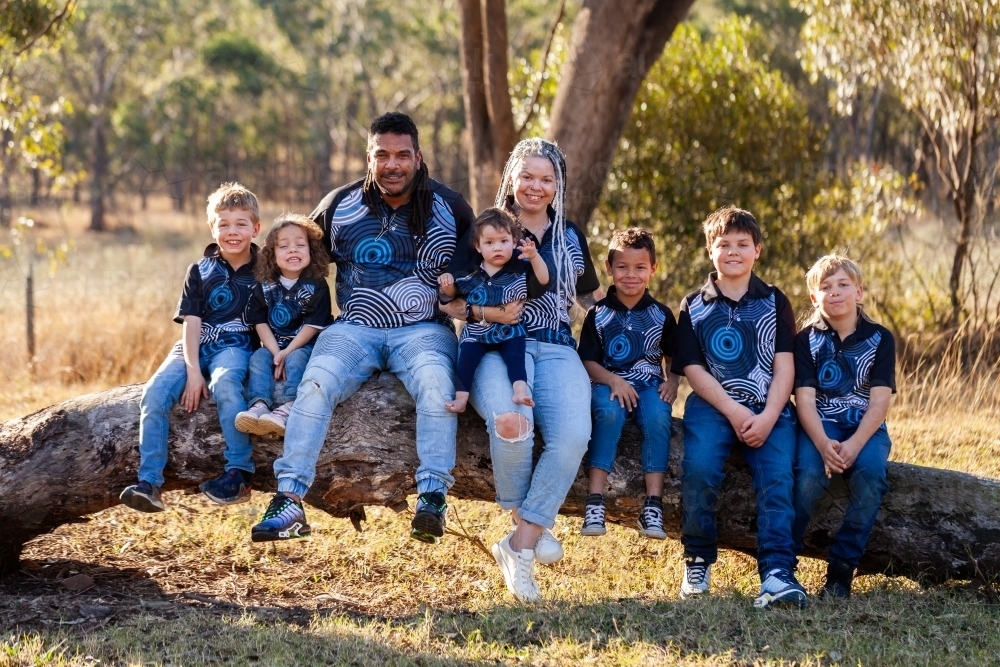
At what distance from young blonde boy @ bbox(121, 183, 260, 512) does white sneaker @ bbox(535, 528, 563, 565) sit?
1.24 meters

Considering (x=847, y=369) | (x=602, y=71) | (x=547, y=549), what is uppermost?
(x=602, y=71)

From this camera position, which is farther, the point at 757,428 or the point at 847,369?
the point at 847,369

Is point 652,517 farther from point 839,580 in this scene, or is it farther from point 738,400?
point 839,580

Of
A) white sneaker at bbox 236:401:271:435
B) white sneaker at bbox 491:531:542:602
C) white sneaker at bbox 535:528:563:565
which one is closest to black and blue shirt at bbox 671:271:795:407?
white sneaker at bbox 535:528:563:565

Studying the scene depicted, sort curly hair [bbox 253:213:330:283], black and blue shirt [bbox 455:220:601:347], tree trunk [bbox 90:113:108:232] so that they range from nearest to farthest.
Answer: black and blue shirt [bbox 455:220:601:347] < curly hair [bbox 253:213:330:283] < tree trunk [bbox 90:113:108:232]

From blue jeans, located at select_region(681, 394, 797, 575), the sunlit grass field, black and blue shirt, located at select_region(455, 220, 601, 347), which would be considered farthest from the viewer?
black and blue shirt, located at select_region(455, 220, 601, 347)

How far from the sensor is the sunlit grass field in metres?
3.71

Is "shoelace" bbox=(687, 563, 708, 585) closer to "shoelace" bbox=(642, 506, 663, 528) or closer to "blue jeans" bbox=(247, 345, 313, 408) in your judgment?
"shoelace" bbox=(642, 506, 663, 528)

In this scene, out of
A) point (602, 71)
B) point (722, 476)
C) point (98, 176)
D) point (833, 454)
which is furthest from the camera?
point (98, 176)

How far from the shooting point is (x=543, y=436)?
13.8ft

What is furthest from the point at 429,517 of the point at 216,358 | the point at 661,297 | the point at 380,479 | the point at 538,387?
the point at 661,297

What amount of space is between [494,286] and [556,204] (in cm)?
53

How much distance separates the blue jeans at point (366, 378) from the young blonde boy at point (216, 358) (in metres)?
0.32

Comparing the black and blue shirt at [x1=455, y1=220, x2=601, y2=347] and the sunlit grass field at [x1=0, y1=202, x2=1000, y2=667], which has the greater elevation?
the black and blue shirt at [x1=455, y1=220, x2=601, y2=347]
